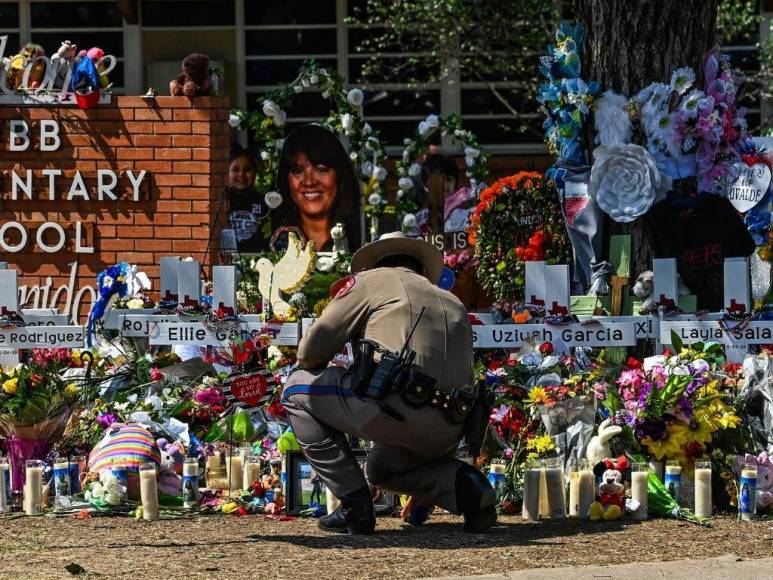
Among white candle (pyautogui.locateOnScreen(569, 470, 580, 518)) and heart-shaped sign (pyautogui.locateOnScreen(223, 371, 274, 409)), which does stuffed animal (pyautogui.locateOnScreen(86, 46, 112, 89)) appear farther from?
white candle (pyautogui.locateOnScreen(569, 470, 580, 518))

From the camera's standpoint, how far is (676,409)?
6.71m

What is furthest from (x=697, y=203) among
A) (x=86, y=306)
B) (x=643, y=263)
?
(x=86, y=306)

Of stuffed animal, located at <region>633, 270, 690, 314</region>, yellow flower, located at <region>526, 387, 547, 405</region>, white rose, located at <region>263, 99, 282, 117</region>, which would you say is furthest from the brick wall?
yellow flower, located at <region>526, 387, 547, 405</region>

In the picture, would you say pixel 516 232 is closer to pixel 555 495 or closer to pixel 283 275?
pixel 283 275

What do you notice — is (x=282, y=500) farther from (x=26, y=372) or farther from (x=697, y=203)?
(x=697, y=203)

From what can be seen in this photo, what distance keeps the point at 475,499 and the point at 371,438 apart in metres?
0.50

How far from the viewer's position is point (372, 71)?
16.5m

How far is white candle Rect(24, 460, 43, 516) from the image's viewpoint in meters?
6.79

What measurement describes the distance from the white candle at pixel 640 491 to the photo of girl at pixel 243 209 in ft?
13.0

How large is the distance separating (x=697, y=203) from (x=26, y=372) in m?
3.74

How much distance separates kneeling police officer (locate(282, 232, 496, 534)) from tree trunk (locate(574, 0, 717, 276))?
2524 mm

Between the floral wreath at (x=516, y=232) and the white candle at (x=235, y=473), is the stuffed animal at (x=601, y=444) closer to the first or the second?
the white candle at (x=235, y=473)

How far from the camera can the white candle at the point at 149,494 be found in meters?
6.62

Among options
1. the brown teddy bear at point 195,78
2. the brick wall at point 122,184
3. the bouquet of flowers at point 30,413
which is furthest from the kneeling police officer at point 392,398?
the brown teddy bear at point 195,78
